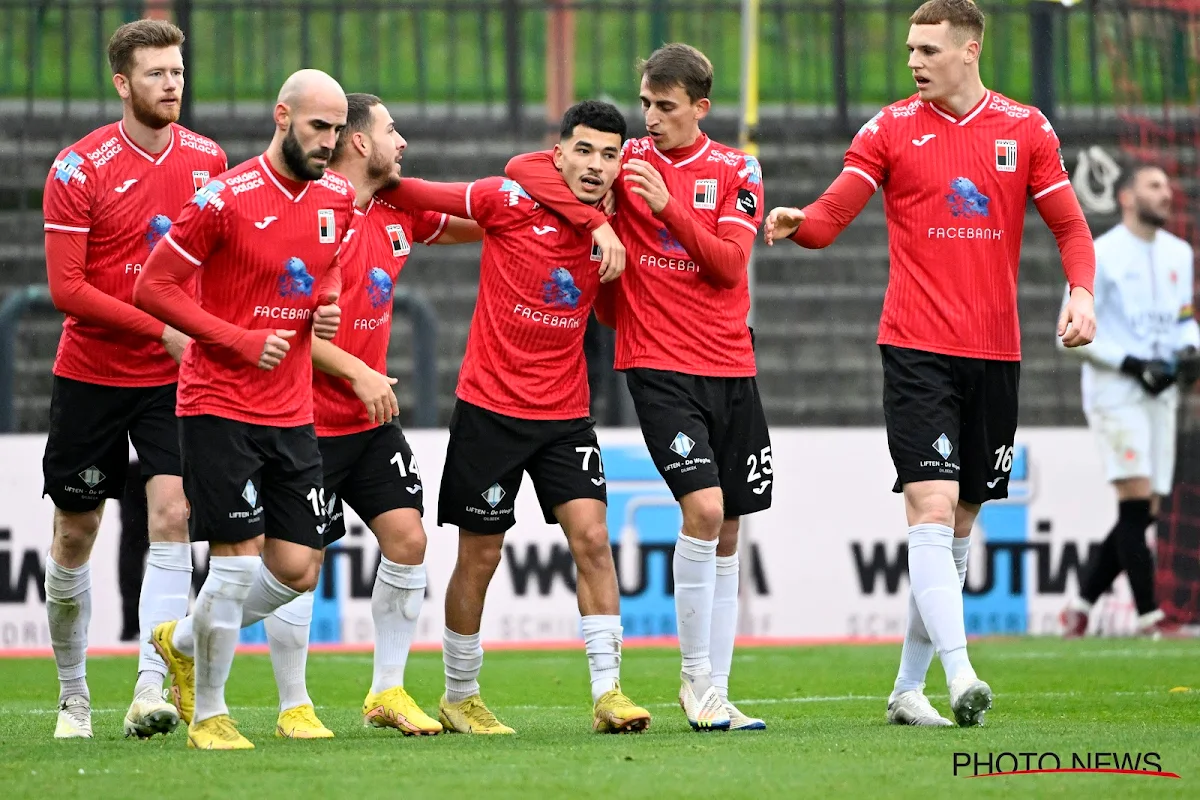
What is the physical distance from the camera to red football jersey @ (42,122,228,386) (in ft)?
20.3

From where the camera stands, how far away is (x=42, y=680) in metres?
8.52

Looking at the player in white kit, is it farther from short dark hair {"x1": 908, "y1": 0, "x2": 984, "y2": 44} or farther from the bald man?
the bald man

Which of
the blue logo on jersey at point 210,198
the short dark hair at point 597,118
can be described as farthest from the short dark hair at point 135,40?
the short dark hair at point 597,118

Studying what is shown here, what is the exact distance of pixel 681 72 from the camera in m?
6.11

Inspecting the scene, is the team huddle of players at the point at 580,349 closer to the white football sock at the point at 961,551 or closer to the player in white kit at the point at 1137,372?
the white football sock at the point at 961,551

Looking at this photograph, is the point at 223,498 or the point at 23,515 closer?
the point at 223,498

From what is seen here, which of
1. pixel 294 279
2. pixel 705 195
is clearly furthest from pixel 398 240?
pixel 705 195

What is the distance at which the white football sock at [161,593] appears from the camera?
6082mm

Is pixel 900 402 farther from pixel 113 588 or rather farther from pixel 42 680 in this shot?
pixel 113 588

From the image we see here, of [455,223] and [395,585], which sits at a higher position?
[455,223]

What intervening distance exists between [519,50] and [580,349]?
762 cm

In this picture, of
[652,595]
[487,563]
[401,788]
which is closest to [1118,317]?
[652,595]

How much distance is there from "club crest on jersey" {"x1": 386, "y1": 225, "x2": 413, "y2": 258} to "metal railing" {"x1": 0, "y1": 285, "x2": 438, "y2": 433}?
5.10 metres

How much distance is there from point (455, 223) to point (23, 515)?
4887 mm
